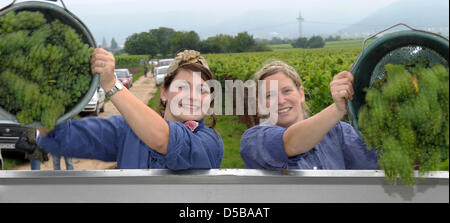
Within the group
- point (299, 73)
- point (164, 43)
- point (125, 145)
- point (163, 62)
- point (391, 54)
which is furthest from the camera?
point (299, 73)

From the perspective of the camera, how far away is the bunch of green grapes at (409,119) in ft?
5.41

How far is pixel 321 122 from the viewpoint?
185 centimetres

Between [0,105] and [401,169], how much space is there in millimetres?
1617

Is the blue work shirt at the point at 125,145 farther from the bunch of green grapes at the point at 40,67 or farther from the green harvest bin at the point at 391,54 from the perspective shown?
the green harvest bin at the point at 391,54

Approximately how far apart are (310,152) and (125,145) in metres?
0.94

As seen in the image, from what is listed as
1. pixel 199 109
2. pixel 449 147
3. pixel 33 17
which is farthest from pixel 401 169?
pixel 33 17

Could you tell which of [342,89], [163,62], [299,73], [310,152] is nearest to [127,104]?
[342,89]

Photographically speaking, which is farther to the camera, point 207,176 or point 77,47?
point 207,176

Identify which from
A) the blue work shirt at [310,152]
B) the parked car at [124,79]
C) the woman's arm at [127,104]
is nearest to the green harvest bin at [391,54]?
the blue work shirt at [310,152]

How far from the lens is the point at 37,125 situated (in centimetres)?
176

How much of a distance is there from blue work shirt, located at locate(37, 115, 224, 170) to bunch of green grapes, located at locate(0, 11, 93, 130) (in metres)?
0.21

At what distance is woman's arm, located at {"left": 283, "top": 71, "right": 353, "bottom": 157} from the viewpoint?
179 centimetres

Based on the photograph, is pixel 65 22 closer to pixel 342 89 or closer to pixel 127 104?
pixel 127 104
